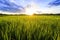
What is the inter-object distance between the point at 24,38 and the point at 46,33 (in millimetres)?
150

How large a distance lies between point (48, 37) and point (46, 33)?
0.13 feet

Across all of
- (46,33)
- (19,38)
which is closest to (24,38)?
(19,38)

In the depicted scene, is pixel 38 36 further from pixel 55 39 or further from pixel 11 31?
pixel 11 31

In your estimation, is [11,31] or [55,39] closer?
[55,39]

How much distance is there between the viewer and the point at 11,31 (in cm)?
84

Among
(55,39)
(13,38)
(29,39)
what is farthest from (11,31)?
(55,39)

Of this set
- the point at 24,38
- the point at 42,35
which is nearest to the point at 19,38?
the point at 24,38

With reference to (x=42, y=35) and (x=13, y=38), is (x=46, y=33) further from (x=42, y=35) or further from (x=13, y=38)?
(x=13, y=38)

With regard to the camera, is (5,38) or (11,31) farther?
(11,31)

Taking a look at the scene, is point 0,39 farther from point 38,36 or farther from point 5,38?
point 38,36

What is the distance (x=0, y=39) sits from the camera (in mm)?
730

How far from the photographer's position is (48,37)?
73cm

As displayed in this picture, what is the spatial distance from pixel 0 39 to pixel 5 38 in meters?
0.08

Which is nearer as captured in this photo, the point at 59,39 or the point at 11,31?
the point at 59,39
